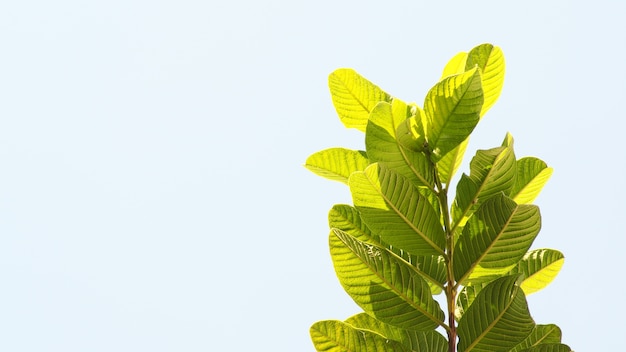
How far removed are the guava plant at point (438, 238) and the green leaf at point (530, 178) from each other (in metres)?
0.15

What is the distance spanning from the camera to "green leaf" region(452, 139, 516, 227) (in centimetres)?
141

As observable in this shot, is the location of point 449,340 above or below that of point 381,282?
below

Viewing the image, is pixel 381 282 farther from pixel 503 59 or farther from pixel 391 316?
pixel 503 59

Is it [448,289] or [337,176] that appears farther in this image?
[337,176]

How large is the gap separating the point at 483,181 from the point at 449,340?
35cm

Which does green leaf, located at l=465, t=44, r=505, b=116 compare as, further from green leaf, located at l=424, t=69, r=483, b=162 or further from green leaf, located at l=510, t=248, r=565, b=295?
green leaf, located at l=510, t=248, r=565, b=295

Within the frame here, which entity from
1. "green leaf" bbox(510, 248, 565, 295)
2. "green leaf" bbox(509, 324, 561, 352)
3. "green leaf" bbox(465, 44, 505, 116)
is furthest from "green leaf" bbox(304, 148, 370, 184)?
"green leaf" bbox(509, 324, 561, 352)

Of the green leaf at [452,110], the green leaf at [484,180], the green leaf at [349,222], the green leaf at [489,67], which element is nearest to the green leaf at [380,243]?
the green leaf at [349,222]

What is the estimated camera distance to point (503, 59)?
151 centimetres

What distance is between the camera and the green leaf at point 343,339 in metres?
1.27

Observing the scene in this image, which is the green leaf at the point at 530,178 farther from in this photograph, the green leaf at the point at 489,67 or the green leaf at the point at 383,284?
the green leaf at the point at 383,284

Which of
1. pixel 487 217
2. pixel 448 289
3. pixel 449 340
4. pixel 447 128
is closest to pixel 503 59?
pixel 447 128

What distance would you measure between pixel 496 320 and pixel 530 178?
43cm

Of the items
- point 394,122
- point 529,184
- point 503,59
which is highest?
point 503,59
